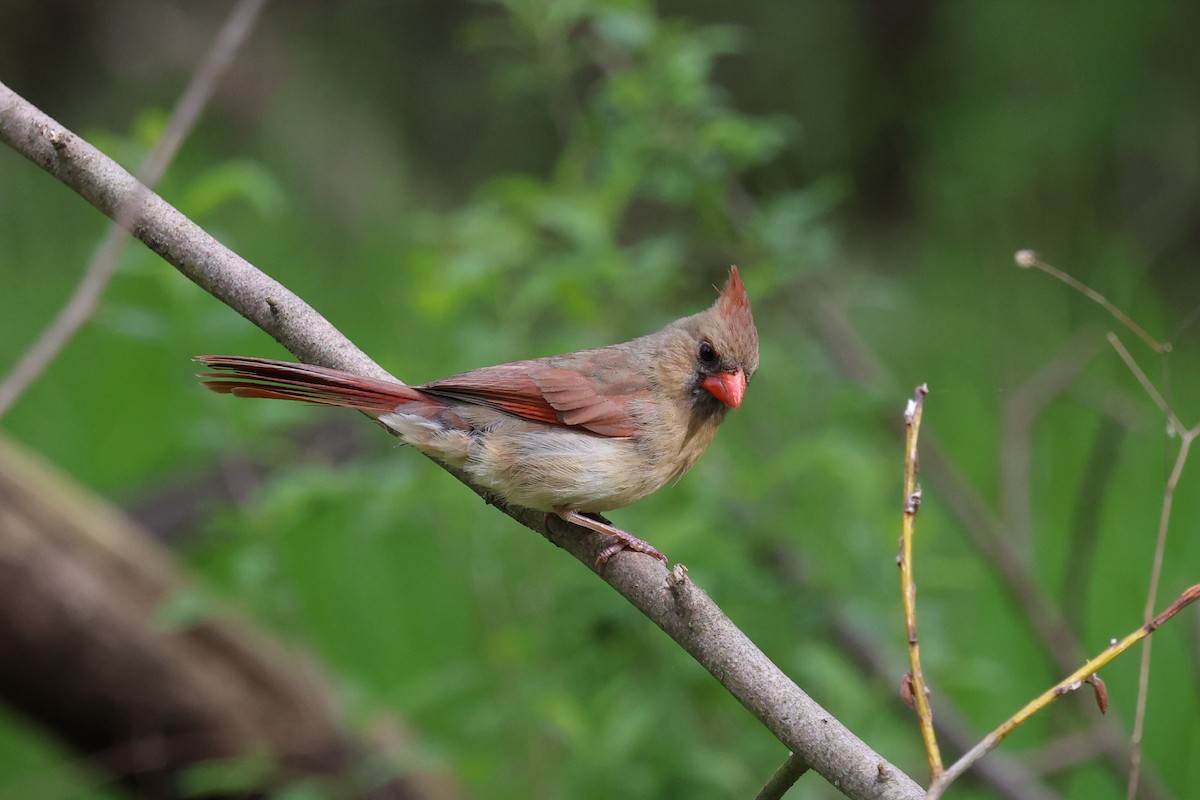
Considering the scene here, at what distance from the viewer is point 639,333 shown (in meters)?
3.24

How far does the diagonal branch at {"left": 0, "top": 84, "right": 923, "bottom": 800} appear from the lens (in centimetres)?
163

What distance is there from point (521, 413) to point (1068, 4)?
5.34 meters

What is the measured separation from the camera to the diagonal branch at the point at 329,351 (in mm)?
1628

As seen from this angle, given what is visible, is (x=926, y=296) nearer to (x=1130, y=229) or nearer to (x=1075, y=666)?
(x=1130, y=229)

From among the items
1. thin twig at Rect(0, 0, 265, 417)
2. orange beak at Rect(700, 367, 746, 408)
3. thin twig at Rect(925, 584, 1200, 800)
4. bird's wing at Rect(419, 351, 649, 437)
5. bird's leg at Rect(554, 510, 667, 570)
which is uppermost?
thin twig at Rect(0, 0, 265, 417)

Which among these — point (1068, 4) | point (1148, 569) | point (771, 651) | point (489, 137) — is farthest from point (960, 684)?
point (489, 137)

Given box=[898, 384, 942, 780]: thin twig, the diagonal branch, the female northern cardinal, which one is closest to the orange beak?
the female northern cardinal

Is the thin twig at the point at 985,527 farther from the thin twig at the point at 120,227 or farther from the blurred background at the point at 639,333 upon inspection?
the thin twig at the point at 120,227

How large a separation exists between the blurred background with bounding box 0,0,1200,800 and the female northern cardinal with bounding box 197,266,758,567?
32 centimetres

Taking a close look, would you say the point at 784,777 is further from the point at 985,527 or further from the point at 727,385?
the point at 985,527

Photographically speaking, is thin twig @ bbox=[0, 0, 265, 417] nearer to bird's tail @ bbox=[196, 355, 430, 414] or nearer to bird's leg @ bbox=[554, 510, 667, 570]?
bird's tail @ bbox=[196, 355, 430, 414]

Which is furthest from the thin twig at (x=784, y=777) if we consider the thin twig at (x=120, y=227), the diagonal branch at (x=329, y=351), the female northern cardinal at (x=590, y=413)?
the thin twig at (x=120, y=227)

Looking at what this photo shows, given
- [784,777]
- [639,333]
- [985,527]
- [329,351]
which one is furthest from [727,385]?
[985,527]

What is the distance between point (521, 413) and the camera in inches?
100
